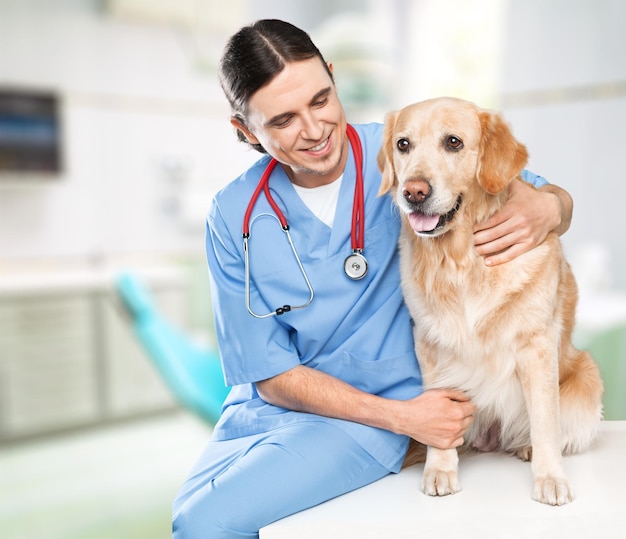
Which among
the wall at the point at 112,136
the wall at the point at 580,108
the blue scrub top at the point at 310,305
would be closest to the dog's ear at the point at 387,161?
the blue scrub top at the point at 310,305

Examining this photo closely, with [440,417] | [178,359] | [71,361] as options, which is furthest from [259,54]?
[71,361]

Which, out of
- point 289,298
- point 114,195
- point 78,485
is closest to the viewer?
point 289,298

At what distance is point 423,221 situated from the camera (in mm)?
1177

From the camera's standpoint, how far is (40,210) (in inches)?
173

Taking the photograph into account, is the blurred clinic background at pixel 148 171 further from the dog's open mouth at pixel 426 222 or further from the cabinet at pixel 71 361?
the dog's open mouth at pixel 426 222

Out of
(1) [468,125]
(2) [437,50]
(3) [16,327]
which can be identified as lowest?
(3) [16,327]

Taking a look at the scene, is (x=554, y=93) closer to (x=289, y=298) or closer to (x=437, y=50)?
(x=437, y=50)

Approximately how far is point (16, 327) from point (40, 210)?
3.10ft

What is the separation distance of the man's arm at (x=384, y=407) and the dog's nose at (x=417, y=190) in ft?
1.33

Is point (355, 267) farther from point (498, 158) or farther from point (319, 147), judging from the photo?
point (498, 158)

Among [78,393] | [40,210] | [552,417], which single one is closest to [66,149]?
[40,210]

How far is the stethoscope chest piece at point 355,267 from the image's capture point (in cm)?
136

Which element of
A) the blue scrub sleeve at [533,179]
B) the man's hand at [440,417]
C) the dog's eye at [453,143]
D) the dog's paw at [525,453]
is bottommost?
the dog's paw at [525,453]

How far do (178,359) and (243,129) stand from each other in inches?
74.9
